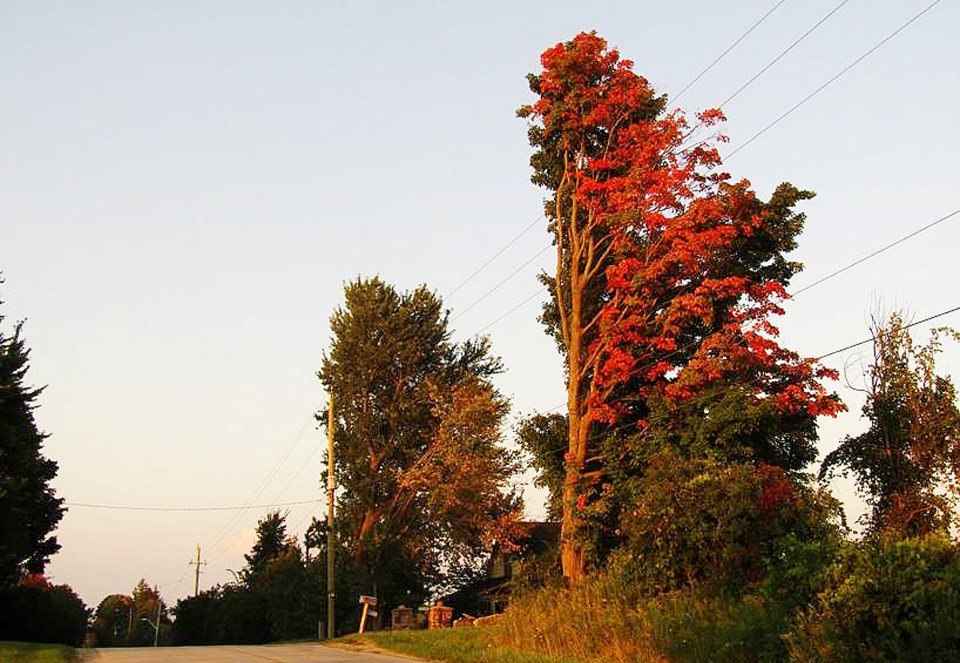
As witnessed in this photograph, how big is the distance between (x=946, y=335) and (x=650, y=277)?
8.66m

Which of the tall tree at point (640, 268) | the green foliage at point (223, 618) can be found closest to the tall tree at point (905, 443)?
the tall tree at point (640, 268)

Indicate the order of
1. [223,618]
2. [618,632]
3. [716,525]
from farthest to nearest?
[223,618]
[716,525]
[618,632]

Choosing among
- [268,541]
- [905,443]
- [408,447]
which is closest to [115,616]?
[268,541]

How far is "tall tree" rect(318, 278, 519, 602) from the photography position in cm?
4634

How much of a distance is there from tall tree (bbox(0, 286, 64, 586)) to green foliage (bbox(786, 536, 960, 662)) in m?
30.7

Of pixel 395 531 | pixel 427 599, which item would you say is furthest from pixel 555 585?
pixel 427 599

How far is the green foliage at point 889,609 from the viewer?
11938mm

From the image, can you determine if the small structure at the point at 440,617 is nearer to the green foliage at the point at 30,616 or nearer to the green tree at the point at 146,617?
the green foliage at the point at 30,616

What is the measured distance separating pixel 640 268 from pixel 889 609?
1855 centimetres

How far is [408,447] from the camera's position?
49.1 m

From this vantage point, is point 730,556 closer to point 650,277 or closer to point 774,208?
point 650,277

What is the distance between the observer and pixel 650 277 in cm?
2956

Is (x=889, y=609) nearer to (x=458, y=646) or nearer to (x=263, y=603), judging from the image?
(x=458, y=646)

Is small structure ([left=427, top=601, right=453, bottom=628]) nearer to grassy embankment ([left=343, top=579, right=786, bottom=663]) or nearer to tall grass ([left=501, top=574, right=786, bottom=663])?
grassy embankment ([left=343, top=579, right=786, bottom=663])
